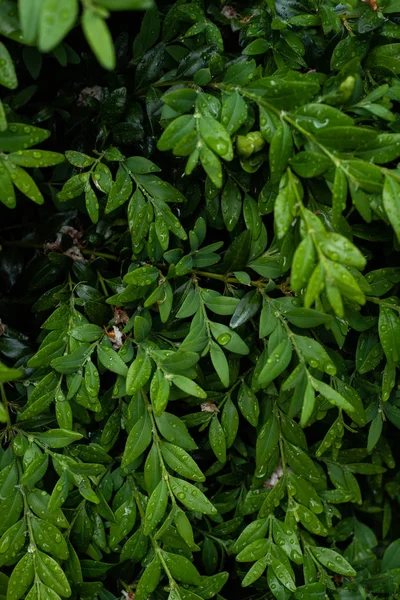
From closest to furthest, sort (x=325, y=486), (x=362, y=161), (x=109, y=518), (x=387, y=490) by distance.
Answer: (x=362, y=161) < (x=109, y=518) < (x=325, y=486) < (x=387, y=490)

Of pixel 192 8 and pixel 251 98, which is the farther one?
pixel 192 8

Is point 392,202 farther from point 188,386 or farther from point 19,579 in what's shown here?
point 19,579

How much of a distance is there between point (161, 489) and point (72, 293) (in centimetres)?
42

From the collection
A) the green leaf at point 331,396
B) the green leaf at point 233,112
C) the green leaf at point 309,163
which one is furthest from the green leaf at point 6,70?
the green leaf at point 331,396

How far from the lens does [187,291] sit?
3.91ft

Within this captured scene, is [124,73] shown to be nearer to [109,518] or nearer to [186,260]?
[186,260]

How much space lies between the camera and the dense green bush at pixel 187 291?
3.43 ft

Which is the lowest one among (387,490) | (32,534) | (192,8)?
(387,490)

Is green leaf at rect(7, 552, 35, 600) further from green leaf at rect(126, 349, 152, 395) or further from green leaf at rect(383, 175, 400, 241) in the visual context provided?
green leaf at rect(383, 175, 400, 241)

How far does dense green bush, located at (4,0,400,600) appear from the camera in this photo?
41.2 inches

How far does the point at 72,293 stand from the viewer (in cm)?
123

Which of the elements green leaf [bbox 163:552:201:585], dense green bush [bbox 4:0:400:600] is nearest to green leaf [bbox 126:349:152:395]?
dense green bush [bbox 4:0:400:600]

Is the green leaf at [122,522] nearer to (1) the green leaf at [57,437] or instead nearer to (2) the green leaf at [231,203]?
(1) the green leaf at [57,437]

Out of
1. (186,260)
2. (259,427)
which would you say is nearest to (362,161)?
(186,260)
